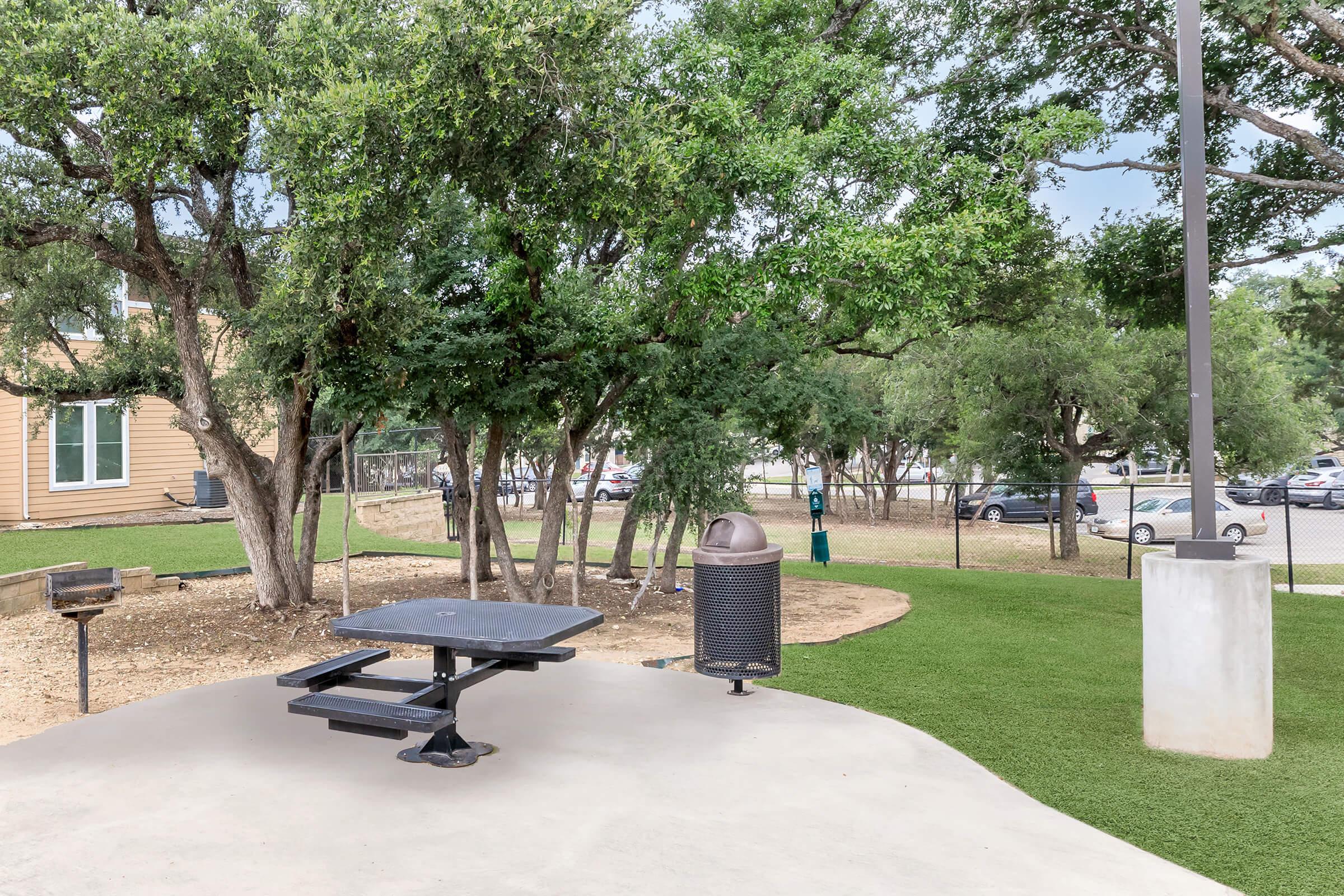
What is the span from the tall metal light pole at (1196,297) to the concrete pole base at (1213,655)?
150 mm

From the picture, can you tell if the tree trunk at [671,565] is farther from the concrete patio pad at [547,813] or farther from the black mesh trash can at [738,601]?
the concrete patio pad at [547,813]

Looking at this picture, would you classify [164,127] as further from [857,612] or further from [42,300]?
[857,612]

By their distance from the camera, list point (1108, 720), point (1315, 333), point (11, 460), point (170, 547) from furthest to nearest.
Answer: point (11, 460) < point (170, 547) < point (1315, 333) < point (1108, 720)

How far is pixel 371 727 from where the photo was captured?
4.04m

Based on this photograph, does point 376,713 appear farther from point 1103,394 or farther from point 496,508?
point 1103,394

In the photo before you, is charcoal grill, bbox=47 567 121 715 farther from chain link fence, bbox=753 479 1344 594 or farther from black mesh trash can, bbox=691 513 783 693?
chain link fence, bbox=753 479 1344 594

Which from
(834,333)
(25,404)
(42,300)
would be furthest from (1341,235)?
(25,404)

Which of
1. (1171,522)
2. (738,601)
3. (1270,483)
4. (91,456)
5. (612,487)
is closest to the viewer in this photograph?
(738,601)

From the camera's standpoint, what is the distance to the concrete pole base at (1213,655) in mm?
4414

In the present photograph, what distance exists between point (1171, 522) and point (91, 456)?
81.1ft

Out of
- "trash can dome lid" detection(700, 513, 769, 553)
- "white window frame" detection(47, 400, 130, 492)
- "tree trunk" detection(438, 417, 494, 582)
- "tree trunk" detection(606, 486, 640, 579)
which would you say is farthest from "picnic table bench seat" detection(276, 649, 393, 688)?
"white window frame" detection(47, 400, 130, 492)

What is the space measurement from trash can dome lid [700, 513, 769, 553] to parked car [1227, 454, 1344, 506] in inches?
369

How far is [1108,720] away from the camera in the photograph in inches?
206

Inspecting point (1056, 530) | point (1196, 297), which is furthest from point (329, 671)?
point (1056, 530)
